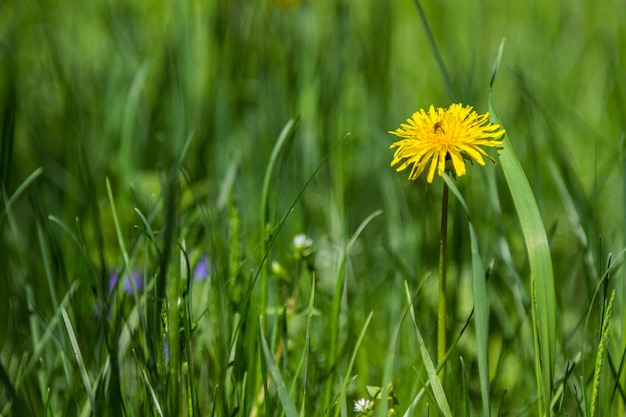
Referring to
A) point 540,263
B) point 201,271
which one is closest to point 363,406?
point 540,263

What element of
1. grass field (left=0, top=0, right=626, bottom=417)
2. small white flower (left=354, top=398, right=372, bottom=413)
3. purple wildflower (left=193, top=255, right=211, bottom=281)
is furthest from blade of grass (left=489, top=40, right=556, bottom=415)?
purple wildflower (left=193, top=255, right=211, bottom=281)

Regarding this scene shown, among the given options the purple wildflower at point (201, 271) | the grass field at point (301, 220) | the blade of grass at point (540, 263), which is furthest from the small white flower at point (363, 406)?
the purple wildflower at point (201, 271)

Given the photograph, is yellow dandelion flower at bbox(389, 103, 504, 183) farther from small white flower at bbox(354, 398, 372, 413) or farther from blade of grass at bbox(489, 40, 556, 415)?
small white flower at bbox(354, 398, 372, 413)

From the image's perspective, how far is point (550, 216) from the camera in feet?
7.45

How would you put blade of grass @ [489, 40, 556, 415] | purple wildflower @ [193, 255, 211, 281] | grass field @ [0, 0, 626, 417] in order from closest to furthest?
blade of grass @ [489, 40, 556, 415] → grass field @ [0, 0, 626, 417] → purple wildflower @ [193, 255, 211, 281]

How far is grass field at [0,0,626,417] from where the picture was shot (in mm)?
1208

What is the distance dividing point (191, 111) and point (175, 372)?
141 cm

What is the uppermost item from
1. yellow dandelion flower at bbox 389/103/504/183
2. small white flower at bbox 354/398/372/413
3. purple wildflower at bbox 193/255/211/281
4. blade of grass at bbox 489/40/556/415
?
yellow dandelion flower at bbox 389/103/504/183

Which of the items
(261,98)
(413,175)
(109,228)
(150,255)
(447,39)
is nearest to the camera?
(413,175)

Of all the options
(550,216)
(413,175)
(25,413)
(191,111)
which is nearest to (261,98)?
(191,111)

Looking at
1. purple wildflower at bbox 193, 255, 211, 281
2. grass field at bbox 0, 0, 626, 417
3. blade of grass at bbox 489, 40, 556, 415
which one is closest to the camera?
blade of grass at bbox 489, 40, 556, 415

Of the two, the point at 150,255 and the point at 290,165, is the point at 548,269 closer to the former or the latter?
the point at 150,255

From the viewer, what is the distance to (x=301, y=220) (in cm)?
188

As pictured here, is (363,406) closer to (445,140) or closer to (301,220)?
(445,140)
